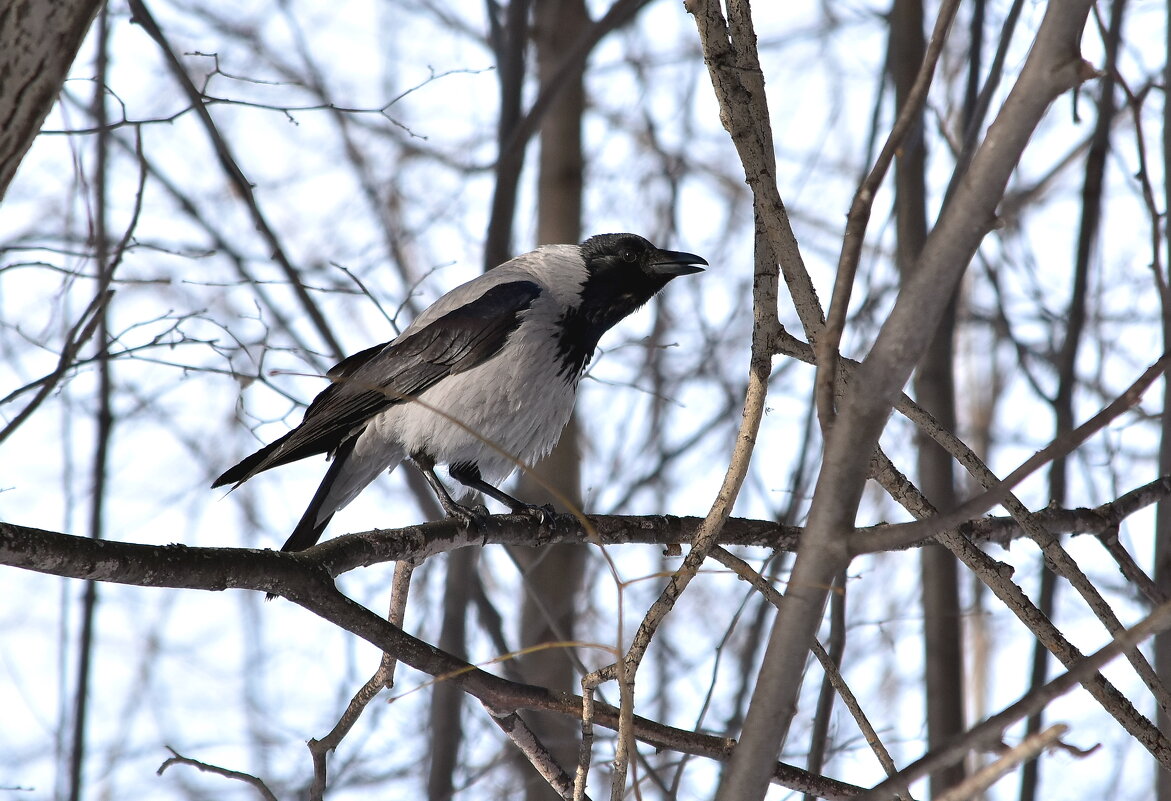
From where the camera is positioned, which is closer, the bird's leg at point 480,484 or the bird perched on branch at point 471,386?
the bird perched on branch at point 471,386

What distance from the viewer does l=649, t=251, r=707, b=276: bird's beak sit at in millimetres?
5176

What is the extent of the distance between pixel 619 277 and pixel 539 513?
1.30m

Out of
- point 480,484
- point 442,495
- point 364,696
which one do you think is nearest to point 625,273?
point 480,484

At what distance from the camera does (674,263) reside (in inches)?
204

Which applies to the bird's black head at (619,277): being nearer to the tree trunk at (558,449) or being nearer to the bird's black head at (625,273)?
the bird's black head at (625,273)

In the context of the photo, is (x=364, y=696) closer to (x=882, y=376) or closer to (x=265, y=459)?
(x=265, y=459)

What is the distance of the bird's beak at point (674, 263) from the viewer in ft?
17.0

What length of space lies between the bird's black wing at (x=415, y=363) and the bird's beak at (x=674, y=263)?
62 cm

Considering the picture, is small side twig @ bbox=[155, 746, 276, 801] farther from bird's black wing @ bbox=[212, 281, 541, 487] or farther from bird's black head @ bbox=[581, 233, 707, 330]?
bird's black head @ bbox=[581, 233, 707, 330]

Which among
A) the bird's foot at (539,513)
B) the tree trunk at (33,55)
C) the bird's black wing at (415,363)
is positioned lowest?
the tree trunk at (33,55)

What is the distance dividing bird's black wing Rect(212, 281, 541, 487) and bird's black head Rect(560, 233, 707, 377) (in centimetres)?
30

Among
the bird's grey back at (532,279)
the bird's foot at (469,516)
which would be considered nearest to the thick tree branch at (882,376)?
the bird's foot at (469,516)

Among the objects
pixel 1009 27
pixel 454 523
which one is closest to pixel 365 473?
pixel 454 523

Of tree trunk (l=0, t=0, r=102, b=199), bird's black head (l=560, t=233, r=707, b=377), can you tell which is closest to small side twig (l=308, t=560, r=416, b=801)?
tree trunk (l=0, t=0, r=102, b=199)
